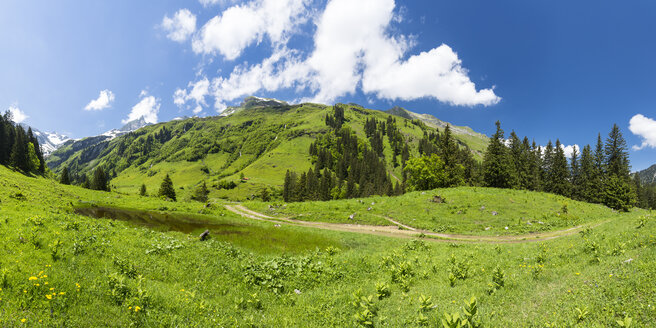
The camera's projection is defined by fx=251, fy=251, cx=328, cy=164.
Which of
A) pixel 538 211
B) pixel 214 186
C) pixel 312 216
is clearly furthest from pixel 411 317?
pixel 214 186

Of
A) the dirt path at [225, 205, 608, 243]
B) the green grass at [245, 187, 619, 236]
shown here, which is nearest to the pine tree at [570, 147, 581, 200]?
the green grass at [245, 187, 619, 236]

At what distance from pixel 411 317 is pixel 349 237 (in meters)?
18.1

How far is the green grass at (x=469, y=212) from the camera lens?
3191 cm

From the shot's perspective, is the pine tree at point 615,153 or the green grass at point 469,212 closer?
the green grass at point 469,212

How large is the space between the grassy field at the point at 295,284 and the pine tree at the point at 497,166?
50077 mm

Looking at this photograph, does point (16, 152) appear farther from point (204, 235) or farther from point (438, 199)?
point (438, 199)

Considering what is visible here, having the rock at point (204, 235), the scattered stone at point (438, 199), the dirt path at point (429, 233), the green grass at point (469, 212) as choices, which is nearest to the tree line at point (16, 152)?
the green grass at point (469, 212)

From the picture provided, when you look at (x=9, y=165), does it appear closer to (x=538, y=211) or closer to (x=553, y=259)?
(x=553, y=259)

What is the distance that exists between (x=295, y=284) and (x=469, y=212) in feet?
107

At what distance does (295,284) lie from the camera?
12.8 metres

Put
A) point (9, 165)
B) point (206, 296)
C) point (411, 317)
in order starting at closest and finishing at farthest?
point (411, 317) < point (206, 296) < point (9, 165)

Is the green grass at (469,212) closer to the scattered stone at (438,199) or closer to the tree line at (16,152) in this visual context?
the scattered stone at (438,199)


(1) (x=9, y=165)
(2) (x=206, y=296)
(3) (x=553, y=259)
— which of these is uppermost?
(1) (x=9, y=165)

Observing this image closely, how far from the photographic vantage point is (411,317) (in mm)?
8461
